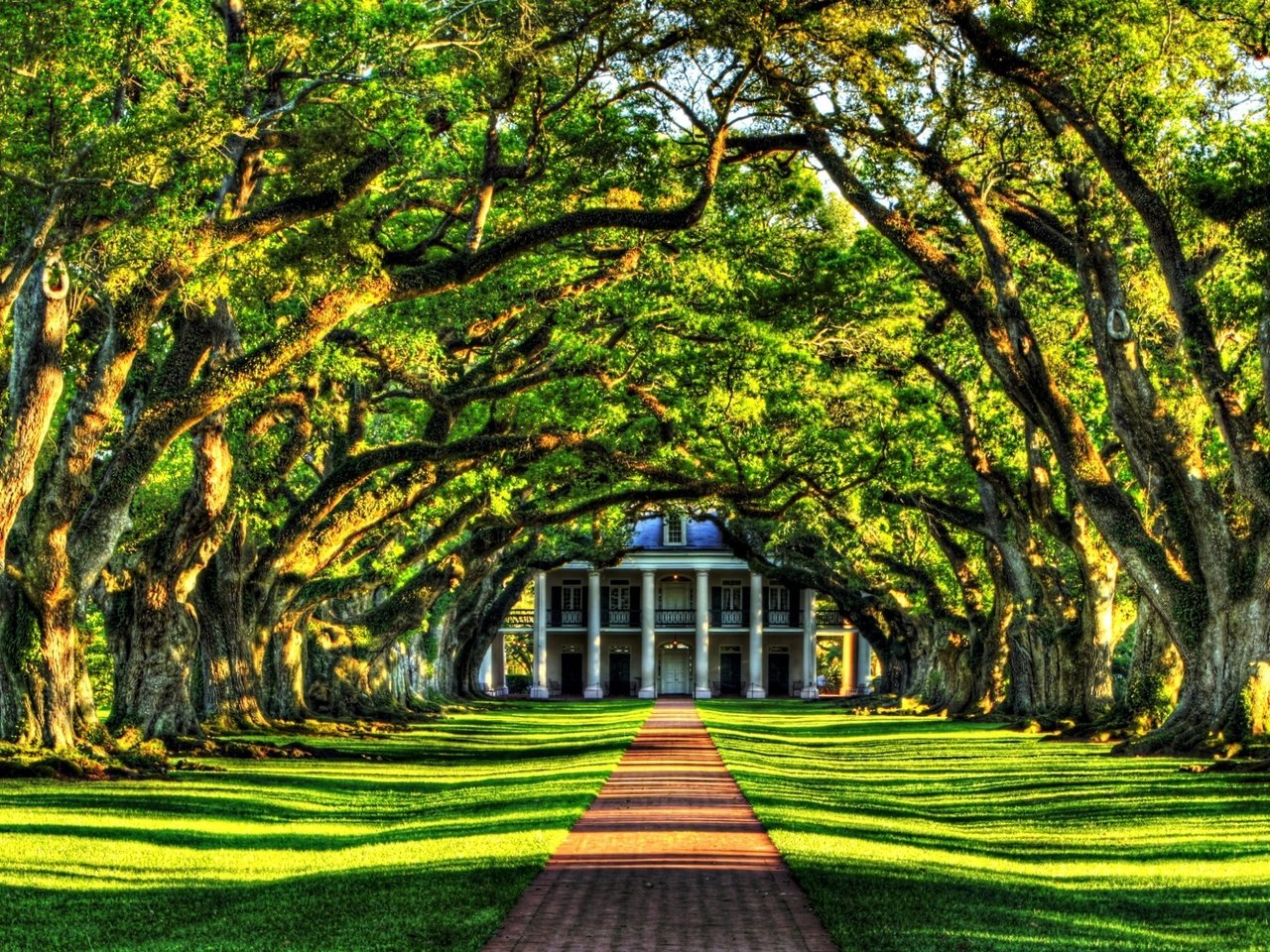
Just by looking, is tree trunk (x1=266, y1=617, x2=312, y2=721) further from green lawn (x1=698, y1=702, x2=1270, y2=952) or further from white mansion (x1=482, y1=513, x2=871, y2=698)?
white mansion (x1=482, y1=513, x2=871, y2=698)

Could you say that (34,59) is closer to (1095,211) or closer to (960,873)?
(960,873)

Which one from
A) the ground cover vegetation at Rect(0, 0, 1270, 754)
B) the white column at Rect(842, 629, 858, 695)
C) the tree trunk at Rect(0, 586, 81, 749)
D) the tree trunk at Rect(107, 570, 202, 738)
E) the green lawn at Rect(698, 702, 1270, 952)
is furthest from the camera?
the white column at Rect(842, 629, 858, 695)

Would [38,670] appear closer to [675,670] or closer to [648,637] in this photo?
[648,637]

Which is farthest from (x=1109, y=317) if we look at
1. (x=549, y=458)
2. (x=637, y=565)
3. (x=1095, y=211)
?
(x=637, y=565)

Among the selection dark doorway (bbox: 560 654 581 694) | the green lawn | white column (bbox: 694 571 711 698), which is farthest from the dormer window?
the green lawn

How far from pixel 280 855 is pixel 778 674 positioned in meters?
70.0

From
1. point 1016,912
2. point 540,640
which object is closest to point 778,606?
point 540,640

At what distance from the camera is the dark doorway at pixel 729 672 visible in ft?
269

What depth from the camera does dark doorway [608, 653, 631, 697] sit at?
8125cm

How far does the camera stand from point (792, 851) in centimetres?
1308

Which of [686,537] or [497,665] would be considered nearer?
[497,665]

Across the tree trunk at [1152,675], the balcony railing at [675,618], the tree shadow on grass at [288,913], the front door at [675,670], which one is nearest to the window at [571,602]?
the balcony railing at [675,618]

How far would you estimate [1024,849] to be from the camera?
46.7 feet

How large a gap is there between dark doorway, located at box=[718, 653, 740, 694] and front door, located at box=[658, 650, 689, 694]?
6.40 ft
